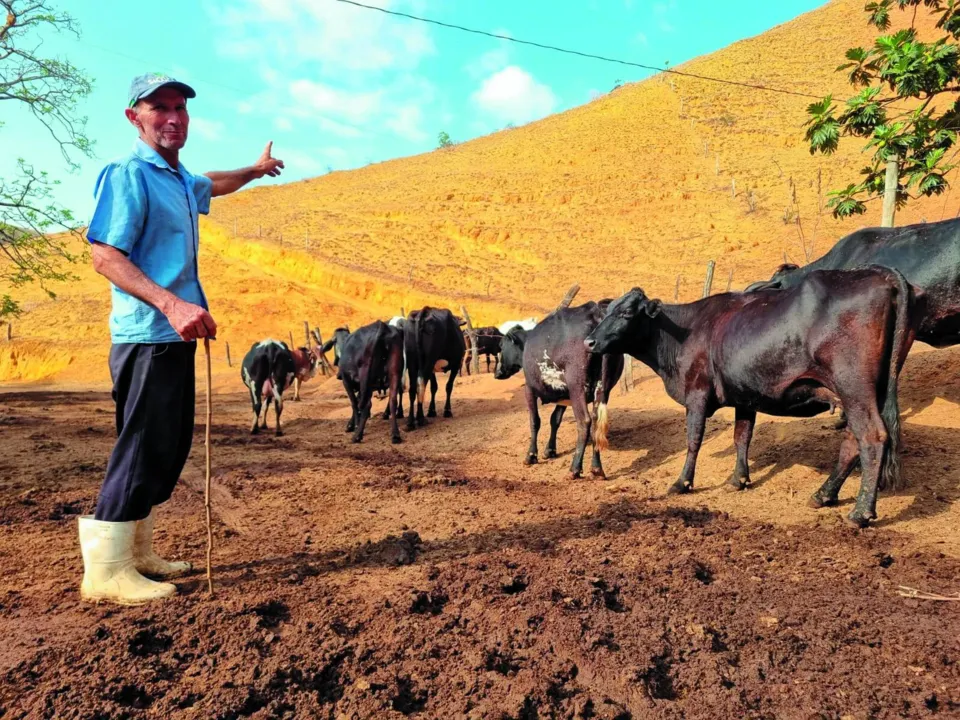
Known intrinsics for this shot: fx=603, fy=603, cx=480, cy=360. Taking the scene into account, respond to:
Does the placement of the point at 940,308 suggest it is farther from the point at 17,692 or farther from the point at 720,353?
the point at 17,692

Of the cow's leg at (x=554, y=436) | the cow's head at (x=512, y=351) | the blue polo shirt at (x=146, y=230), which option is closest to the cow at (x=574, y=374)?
the cow's leg at (x=554, y=436)

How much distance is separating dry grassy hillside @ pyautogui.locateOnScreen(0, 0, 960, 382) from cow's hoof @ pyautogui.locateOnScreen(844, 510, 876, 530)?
75.2 feet

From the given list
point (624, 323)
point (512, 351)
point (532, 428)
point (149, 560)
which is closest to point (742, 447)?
point (624, 323)

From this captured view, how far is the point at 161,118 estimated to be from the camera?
10.2 feet

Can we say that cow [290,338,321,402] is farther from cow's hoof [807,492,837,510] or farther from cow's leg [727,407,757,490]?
cow's hoof [807,492,837,510]

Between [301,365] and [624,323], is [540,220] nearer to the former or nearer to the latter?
[301,365]

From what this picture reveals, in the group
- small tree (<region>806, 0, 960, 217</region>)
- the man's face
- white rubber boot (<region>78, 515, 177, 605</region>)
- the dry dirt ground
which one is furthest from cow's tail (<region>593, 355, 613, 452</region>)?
the man's face

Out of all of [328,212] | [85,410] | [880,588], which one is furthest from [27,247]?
[328,212]

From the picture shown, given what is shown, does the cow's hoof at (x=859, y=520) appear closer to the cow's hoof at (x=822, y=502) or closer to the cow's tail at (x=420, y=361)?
the cow's hoof at (x=822, y=502)

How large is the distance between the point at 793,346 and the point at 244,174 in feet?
14.1

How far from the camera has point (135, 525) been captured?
3.06m

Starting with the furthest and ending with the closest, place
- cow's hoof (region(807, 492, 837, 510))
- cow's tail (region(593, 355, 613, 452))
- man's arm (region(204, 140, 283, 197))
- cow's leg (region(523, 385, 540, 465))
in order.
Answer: cow's leg (region(523, 385, 540, 465)), cow's tail (region(593, 355, 613, 452)), cow's hoof (region(807, 492, 837, 510)), man's arm (region(204, 140, 283, 197))

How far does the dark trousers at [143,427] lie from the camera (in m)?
2.96

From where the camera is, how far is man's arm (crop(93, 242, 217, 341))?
8.99ft
